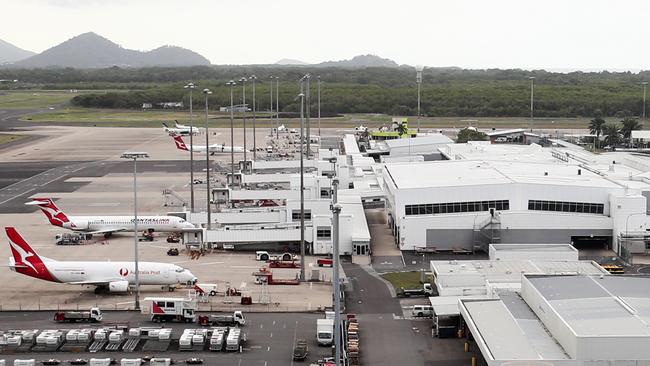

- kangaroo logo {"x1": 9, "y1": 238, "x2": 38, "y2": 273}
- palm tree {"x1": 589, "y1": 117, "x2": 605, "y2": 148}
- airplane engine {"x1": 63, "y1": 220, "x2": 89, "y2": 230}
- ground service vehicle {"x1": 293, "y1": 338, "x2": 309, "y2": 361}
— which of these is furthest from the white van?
palm tree {"x1": 589, "y1": 117, "x2": 605, "y2": 148}

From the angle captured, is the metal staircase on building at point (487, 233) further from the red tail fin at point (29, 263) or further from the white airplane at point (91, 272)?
the red tail fin at point (29, 263)

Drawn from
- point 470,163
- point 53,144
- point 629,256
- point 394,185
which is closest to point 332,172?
point 470,163

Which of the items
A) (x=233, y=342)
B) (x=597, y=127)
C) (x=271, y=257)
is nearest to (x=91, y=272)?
(x=233, y=342)

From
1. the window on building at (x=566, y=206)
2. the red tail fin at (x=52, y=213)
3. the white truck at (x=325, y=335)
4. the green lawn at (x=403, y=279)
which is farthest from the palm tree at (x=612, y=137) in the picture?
the white truck at (x=325, y=335)

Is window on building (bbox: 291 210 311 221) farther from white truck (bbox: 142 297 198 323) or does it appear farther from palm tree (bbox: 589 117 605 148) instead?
palm tree (bbox: 589 117 605 148)

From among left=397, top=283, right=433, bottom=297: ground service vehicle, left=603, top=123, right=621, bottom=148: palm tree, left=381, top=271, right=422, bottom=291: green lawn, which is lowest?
left=381, top=271, right=422, bottom=291: green lawn

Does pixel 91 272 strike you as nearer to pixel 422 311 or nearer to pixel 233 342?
pixel 233 342
